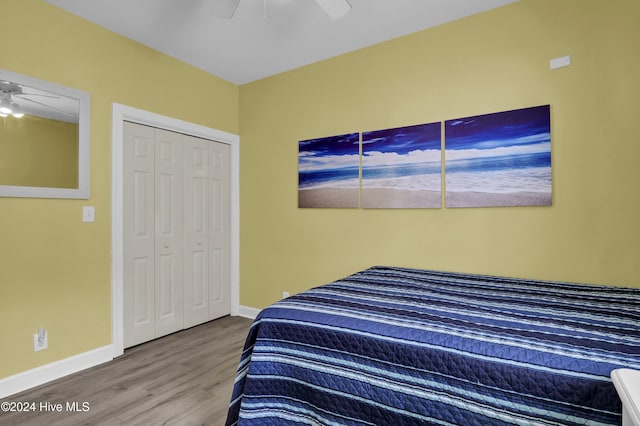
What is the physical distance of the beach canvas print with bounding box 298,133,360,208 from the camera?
3.02 metres

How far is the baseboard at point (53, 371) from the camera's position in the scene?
214 cm

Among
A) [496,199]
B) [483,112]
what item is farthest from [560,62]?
[496,199]

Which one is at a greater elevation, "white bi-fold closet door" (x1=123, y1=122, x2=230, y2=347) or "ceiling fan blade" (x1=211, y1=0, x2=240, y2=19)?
"ceiling fan blade" (x1=211, y1=0, x2=240, y2=19)

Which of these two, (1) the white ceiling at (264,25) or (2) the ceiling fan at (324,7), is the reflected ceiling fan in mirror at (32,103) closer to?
(1) the white ceiling at (264,25)

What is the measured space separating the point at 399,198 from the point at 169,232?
2134 millimetres

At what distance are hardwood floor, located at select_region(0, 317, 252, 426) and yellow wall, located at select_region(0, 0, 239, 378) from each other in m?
0.27

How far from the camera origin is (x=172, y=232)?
10.5 ft

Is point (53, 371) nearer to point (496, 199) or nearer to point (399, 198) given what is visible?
point (399, 198)

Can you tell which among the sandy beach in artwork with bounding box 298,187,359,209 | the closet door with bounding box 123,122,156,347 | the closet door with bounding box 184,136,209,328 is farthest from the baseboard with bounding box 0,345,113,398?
the sandy beach in artwork with bounding box 298,187,359,209

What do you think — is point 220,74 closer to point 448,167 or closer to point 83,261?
point 83,261

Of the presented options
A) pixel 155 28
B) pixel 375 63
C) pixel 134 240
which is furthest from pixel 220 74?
pixel 134 240

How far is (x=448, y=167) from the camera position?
256 centimetres

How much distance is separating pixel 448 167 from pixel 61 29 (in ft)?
9.74

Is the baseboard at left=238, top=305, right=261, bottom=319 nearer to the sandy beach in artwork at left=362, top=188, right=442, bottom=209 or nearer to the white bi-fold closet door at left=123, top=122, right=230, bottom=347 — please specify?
the white bi-fold closet door at left=123, top=122, right=230, bottom=347
